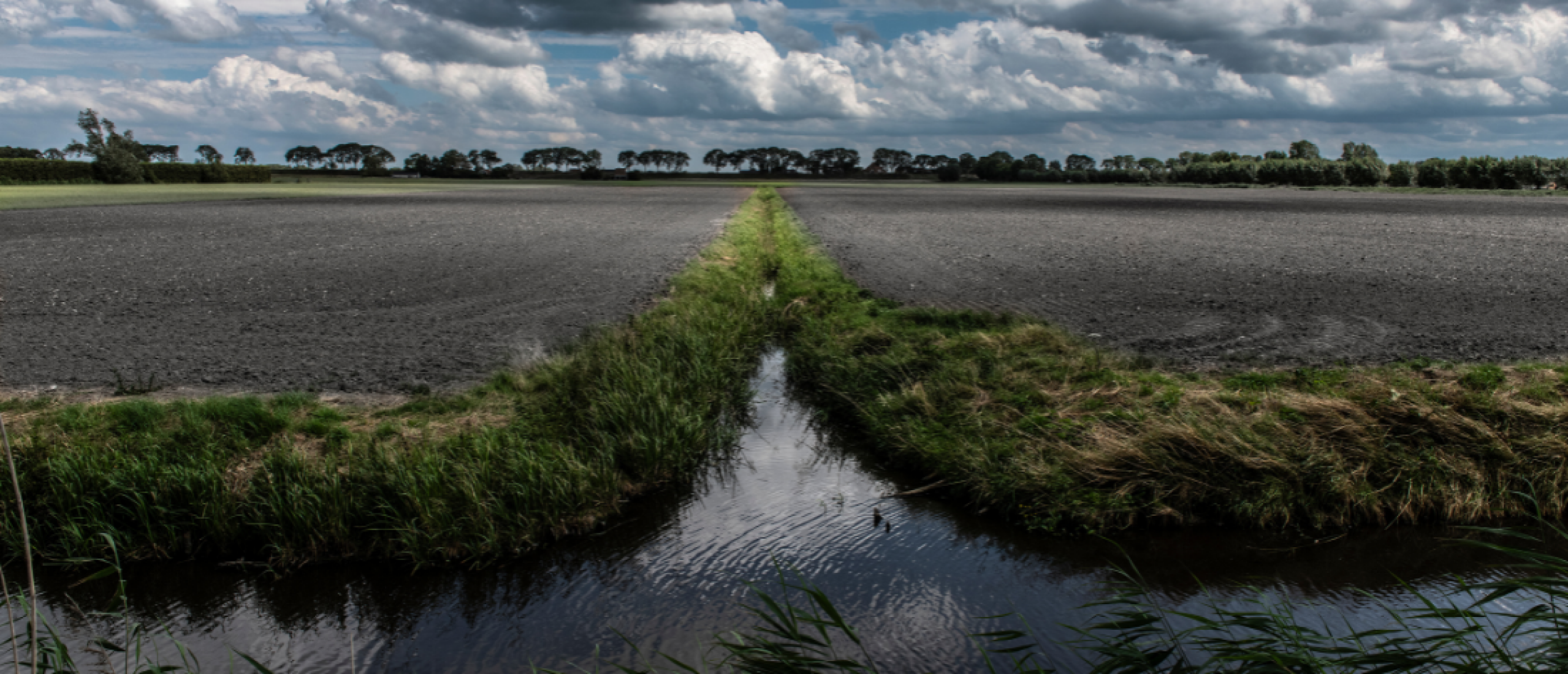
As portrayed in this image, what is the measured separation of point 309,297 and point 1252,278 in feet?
55.1

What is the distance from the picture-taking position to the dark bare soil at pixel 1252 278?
10.3 m

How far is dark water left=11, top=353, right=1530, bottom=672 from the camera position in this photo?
476cm

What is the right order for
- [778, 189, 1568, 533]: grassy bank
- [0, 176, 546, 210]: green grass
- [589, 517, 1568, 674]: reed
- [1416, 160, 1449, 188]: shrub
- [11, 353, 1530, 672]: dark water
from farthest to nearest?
1. [1416, 160, 1449, 188]: shrub
2. [0, 176, 546, 210]: green grass
3. [778, 189, 1568, 533]: grassy bank
4. [11, 353, 1530, 672]: dark water
5. [589, 517, 1568, 674]: reed

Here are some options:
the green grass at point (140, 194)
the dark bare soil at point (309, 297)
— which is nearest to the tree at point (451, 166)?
the green grass at point (140, 194)

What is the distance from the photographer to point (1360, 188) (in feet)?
303

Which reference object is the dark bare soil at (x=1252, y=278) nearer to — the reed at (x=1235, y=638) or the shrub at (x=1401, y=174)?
the reed at (x=1235, y=638)

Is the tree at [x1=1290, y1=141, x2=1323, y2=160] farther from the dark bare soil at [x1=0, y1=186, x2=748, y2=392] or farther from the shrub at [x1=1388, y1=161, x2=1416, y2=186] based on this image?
the dark bare soil at [x1=0, y1=186, x2=748, y2=392]

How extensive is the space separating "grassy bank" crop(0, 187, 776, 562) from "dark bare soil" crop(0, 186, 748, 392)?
3.96ft

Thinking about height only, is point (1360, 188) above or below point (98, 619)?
above

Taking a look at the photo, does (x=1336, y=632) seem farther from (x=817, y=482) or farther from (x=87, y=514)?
(x=87, y=514)

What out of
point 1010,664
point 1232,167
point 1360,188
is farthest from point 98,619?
point 1232,167

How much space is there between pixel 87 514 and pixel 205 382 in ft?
10.3

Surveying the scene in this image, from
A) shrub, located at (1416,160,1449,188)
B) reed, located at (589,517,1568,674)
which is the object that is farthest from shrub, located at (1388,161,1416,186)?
reed, located at (589,517,1568,674)

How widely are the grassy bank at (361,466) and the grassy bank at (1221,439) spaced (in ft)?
7.64
